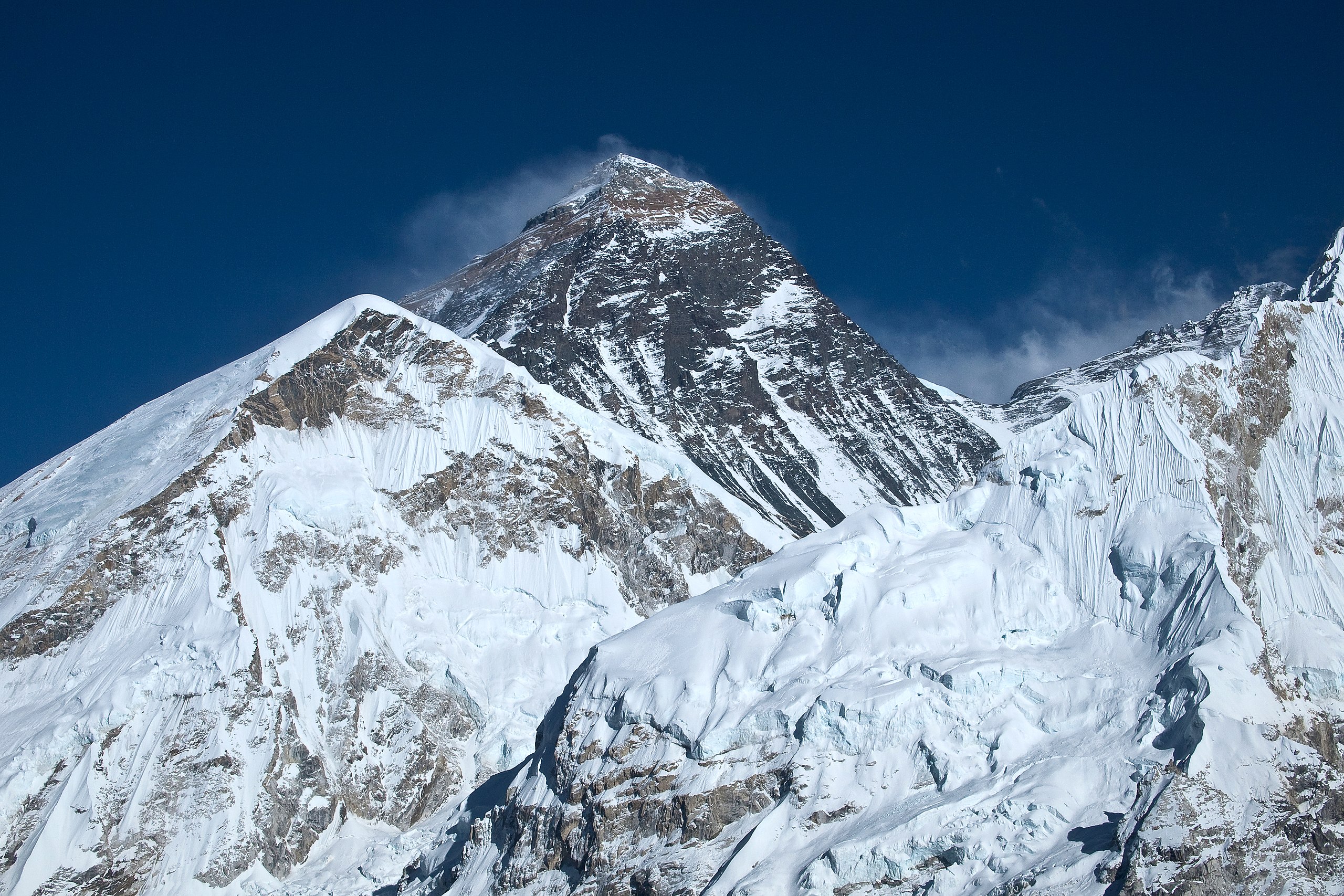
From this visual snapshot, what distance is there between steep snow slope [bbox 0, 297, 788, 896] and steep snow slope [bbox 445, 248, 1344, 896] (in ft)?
69.8

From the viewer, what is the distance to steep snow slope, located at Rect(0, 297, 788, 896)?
262 feet

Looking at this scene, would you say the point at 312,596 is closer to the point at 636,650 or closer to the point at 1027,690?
the point at 636,650

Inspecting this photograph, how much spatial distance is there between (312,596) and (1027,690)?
5442 centimetres

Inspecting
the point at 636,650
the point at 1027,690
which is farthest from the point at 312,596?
the point at 1027,690

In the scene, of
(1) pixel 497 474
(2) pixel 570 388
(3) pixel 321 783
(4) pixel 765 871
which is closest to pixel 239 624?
(3) pixel 321 783

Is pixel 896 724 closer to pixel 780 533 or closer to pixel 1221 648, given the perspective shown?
pixel 1221 648

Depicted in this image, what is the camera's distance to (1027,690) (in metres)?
60.0

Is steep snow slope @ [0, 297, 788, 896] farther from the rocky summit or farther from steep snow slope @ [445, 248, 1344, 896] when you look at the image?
steep snow slope @ [445, 248, 1344, 896]

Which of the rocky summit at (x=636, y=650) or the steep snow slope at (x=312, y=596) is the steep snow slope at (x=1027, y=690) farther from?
the steep snow slope at (x=312, y=596)

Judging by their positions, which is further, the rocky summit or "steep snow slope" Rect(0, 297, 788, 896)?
"steep snow slope" Rect(0, 297, 788, 896)

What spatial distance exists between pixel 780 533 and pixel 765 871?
72.7 metres

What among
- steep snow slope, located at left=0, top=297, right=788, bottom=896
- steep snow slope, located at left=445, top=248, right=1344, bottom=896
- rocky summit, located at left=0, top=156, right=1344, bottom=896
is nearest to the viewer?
steep snow slope, located at left=445, top=248, right=1344, bottom=896

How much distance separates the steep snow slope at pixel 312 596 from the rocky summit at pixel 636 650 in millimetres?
266

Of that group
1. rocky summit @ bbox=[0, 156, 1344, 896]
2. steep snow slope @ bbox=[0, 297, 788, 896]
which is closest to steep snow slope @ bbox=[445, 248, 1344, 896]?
rocky summit @ bbox=[0, 156, 1344, 896]
